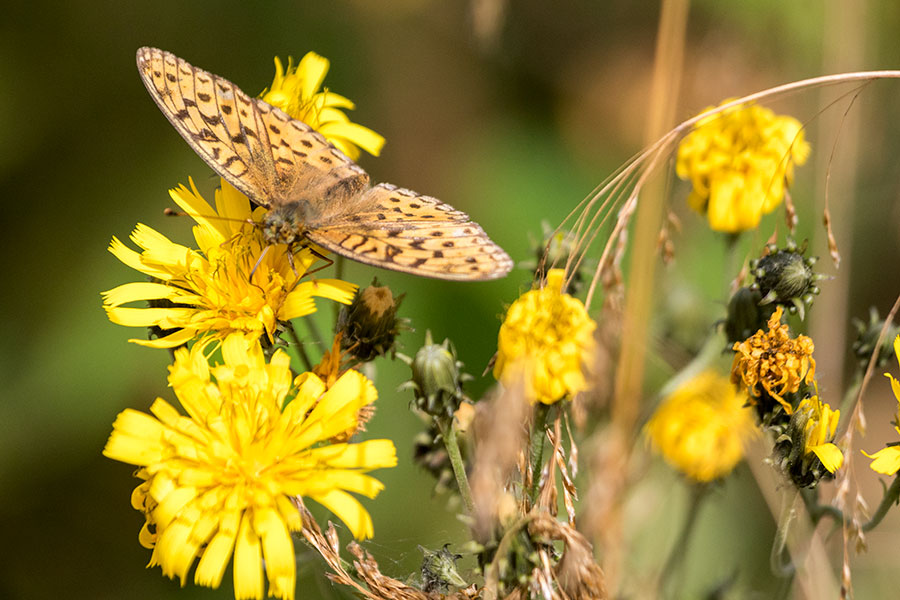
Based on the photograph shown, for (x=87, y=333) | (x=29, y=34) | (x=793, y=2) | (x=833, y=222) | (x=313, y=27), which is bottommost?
(x=87, y=333)

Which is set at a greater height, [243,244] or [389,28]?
[389,28]

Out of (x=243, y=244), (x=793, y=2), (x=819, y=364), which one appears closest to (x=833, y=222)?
(x=819, y=364)

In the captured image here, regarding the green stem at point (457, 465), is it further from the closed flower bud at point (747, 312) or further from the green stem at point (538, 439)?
the closed flower bud at point (747, 312)

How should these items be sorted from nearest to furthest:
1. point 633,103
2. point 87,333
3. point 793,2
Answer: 1. point 87,333
2. point 793,2
3. point 633,103

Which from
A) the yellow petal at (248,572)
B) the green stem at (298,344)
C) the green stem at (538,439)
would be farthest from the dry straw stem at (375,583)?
the green stem at (298,344)

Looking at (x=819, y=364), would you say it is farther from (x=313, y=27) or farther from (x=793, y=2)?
(x=313, y=27)

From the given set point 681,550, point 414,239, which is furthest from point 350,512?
point 681,550

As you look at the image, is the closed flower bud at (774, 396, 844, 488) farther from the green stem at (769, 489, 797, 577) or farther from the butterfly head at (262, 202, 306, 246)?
the butterfly head at (262, 202, 306, 246)
